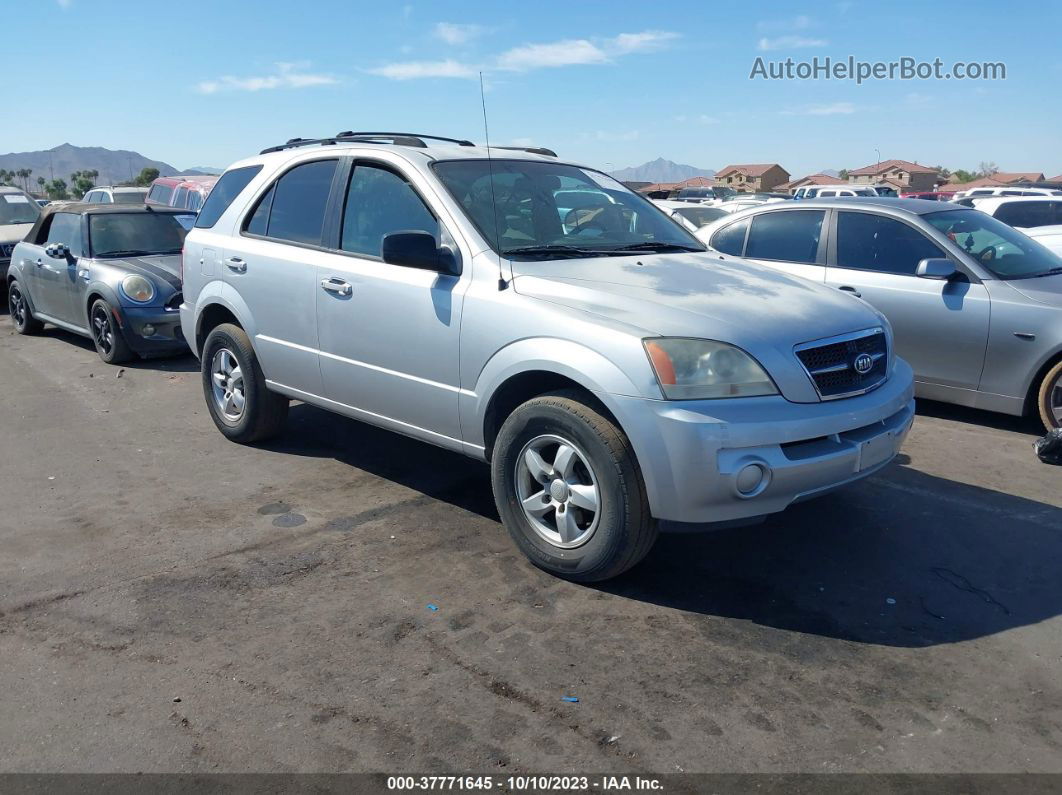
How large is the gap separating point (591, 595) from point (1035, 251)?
16.8 ft

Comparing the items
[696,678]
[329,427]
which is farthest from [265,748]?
[329,427]

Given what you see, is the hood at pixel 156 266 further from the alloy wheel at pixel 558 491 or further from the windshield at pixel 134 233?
the alloy wheel at pixel 558 491

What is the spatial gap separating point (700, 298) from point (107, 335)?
7327 mm

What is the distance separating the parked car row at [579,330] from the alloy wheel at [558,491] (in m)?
0.01

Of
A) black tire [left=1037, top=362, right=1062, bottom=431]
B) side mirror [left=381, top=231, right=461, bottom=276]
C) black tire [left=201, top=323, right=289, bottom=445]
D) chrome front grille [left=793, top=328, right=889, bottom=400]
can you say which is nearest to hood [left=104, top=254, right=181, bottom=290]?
black tire [left=201, top=323, right=289, bottom=445]

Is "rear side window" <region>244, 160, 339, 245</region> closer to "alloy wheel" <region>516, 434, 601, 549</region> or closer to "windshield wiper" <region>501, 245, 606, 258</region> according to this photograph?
"windshield wiper" <region>501, 245, 606, 258</region>

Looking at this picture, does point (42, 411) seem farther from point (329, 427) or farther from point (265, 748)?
point (265, 748)

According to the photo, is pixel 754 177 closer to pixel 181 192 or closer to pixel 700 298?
pixel 181 192

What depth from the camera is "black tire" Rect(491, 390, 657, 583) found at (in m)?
3.81

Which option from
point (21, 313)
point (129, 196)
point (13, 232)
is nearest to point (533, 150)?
point (21, 313)

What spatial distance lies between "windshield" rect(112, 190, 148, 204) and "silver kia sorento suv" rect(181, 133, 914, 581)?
46.1ft

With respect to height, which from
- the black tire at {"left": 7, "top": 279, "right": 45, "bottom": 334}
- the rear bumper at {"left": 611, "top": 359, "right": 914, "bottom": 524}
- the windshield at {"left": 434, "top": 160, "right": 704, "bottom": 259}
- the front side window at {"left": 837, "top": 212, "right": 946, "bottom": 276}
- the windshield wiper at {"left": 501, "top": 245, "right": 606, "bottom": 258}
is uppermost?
the windshield at {"left": 434, "top": 160, "right": 704, "bottom": 259}

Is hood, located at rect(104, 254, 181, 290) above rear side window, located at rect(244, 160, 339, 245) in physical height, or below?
below

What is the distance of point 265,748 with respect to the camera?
2.95 m
